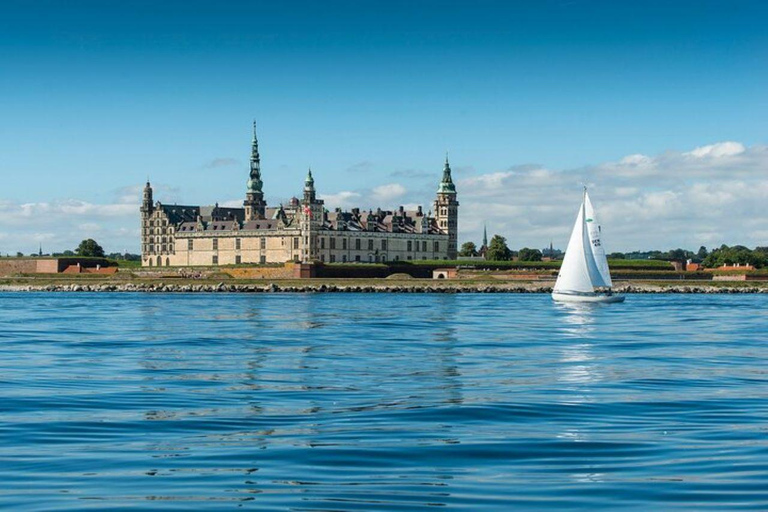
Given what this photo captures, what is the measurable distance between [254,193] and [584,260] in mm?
105559

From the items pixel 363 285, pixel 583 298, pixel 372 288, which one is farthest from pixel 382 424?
pixel 363 285

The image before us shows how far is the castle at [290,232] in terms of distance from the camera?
153 metres

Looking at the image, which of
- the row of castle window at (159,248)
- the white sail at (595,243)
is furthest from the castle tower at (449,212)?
the white sail at (595,243)

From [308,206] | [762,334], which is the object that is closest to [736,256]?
[308,206]

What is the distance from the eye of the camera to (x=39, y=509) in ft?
39.4

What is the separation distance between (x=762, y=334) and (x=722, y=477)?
2986 cm

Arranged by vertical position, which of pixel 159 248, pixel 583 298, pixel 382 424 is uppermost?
pixel 159 248

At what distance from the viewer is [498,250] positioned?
545 feet

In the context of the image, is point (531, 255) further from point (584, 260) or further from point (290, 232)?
point (584, 260)

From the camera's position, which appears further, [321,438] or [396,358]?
[396,358]

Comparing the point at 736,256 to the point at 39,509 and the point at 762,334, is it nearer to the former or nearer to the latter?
the point at 762,334

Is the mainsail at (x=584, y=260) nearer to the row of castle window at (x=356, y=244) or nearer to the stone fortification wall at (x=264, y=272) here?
the stone fortification wall at (x=264, y=272)

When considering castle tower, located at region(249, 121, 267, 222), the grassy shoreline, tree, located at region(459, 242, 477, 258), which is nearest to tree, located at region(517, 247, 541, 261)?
tree, located at region(459, 242, 477, 258)

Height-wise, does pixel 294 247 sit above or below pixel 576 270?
→ above
